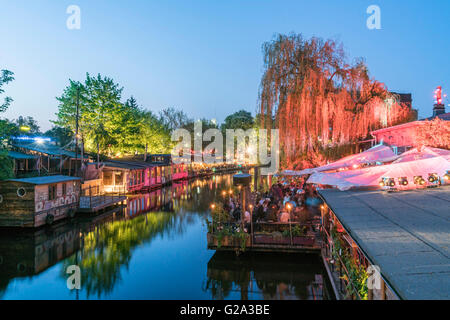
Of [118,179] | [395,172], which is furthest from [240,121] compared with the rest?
[395,172]

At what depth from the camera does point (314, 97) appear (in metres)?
19.0

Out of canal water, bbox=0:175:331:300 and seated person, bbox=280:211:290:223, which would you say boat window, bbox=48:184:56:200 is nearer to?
canal water, bbox=0:175:331:300

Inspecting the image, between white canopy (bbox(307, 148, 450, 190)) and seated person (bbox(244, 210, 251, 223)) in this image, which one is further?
seated person (bbox(244, 210, 251, 223))

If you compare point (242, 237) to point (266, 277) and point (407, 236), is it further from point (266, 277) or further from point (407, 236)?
point (407, 236)

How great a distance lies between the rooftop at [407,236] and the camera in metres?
3.64

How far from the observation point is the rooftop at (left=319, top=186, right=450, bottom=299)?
3.64 m

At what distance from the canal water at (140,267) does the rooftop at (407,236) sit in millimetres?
3867

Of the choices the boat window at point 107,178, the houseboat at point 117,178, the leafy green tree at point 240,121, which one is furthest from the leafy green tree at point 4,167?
the leafy green tree at point 240,121

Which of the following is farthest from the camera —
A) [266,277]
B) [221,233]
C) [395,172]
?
[221,233]

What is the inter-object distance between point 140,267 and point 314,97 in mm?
14243

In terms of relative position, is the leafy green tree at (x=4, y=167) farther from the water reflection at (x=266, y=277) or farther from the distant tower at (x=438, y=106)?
the distant tower at (x=438, y=106)

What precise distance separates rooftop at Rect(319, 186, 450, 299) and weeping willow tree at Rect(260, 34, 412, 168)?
31.9 feet

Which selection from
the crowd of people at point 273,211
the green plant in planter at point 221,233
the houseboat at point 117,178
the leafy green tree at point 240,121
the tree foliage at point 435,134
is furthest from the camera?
the leafy green tree at point 240,121

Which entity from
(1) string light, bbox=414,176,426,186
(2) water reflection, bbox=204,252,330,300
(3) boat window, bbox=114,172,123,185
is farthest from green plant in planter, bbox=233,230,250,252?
(3) boat window, bbox=114,172,123,185
